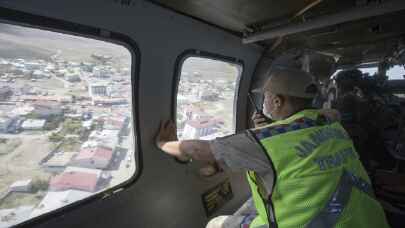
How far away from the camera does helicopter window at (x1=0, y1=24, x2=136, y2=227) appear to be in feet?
4.52

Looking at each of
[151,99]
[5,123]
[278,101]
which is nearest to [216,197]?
[151,99]

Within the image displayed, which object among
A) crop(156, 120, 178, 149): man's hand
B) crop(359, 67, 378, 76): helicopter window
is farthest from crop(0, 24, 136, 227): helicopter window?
crop(359, 67, 378, 76): helicopter window

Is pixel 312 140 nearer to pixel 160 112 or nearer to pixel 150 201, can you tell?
pixel 160 112

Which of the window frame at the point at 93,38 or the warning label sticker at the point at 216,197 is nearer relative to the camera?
the window frame at the point at 93,38

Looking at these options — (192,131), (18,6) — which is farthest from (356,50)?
(18,6)

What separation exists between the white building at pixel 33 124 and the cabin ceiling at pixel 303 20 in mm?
1211

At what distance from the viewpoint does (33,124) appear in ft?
4.89

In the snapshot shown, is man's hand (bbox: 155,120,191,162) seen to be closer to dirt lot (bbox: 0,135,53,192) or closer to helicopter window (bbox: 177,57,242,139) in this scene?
helicopter window (bbox: 177,57,242,139)

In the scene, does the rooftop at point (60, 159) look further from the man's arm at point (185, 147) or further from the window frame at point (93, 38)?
the man's arm at point (185, 147)

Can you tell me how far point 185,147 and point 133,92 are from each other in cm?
68

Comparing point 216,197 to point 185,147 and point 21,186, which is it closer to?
point 185,147

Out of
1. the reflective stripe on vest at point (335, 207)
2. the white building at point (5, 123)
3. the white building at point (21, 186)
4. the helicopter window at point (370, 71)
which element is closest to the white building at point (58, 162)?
the white building at point (21, 186)

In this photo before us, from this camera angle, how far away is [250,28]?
2688 mm

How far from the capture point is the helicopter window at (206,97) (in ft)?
8.40
